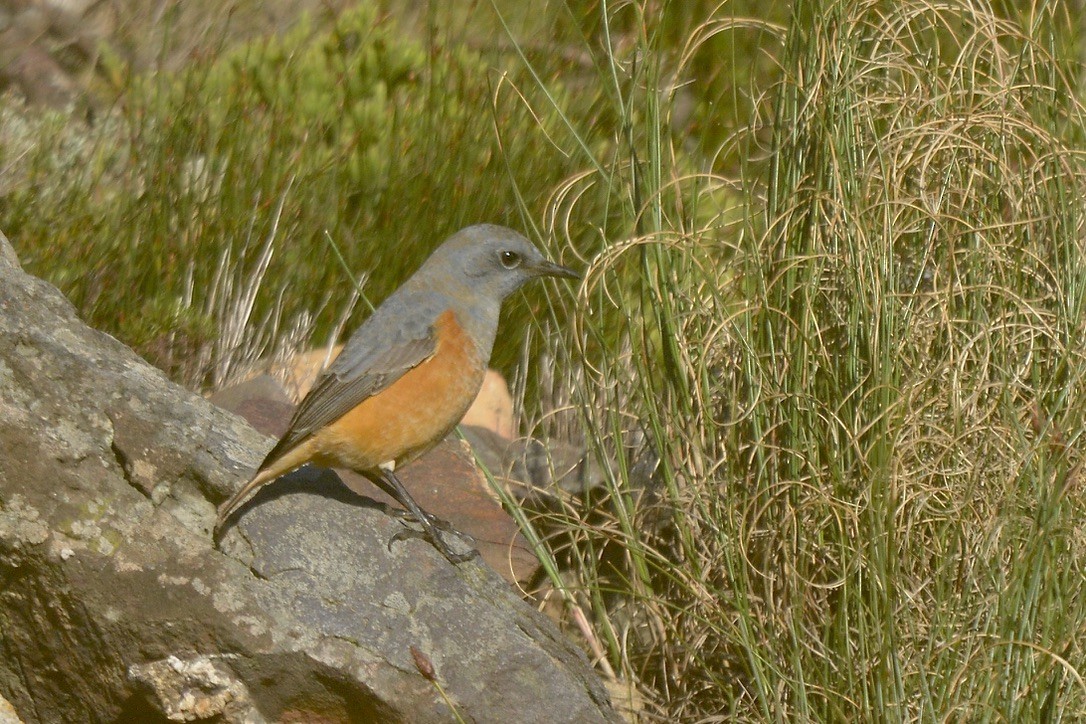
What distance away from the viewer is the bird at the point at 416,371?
404cm

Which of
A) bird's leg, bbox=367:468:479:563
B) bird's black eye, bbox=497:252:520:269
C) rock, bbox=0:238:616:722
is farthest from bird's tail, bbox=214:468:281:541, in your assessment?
bird's black eye, bbox=497:252:520:269

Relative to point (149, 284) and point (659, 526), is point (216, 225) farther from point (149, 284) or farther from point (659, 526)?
point (659, 526)

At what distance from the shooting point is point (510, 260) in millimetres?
4602

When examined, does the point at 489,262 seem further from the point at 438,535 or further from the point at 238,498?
the point at 238,498

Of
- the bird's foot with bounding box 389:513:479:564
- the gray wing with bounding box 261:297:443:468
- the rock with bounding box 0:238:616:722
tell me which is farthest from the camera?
the gray wing with bounding box 261:297:443:468

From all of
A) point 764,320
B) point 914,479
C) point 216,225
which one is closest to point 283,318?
point 216,225

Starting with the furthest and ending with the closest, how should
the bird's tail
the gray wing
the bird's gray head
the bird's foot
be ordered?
1. the bird's gray head
2. the gray wing
3. the bird's foot
4. the bird's tail

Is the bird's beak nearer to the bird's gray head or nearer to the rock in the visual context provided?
the bird's gray head

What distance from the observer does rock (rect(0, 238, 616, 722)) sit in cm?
338

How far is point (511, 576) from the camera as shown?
456 centimetres

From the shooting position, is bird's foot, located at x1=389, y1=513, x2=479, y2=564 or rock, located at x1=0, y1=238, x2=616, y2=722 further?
bird's foot, located at x1=389, y1=513, x2=479, y2=564

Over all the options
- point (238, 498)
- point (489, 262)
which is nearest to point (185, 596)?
point (238, 498)

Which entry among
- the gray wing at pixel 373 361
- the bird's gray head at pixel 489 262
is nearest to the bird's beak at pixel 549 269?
the bird's gray head at pixel 489 262

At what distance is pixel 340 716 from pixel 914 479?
161 centimetres
